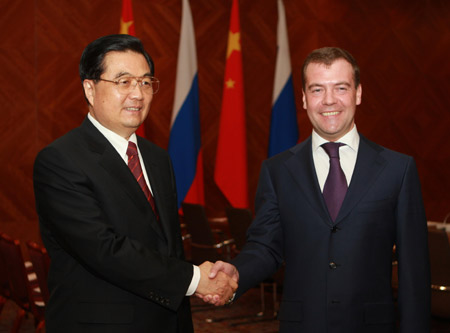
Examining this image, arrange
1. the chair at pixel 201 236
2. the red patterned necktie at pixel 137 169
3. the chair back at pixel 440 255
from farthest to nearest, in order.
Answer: the chair at pixel 201 236 → the chair back at pixel 440 255 → the red patterned necktie at pixel 137 169

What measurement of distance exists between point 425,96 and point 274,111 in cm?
388

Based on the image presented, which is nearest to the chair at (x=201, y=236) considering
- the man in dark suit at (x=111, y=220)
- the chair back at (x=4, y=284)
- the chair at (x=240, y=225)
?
the chair at (x=240, y=225)

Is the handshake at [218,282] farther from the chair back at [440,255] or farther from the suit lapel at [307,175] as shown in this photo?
the chair back at [440,255]

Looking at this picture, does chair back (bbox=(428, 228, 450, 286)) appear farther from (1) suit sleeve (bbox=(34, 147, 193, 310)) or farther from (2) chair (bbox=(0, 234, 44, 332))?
(2) chair (bbox=(0, 234, 44, 332))

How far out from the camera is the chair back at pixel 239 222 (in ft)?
19.3

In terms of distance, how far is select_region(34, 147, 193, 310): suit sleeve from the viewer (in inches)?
86.5

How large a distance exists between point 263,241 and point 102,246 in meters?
0.75

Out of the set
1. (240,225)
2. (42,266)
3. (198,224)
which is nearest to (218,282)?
(42,266)

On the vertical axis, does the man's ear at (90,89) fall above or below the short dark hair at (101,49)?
below

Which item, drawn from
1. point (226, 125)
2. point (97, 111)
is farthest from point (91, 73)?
point (226, 125)

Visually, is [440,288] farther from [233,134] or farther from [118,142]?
[233,134]

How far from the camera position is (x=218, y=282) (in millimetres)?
2660

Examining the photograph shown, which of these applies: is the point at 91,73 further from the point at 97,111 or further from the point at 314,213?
the point at 314,213

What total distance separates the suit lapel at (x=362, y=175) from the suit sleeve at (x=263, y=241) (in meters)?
0.34
